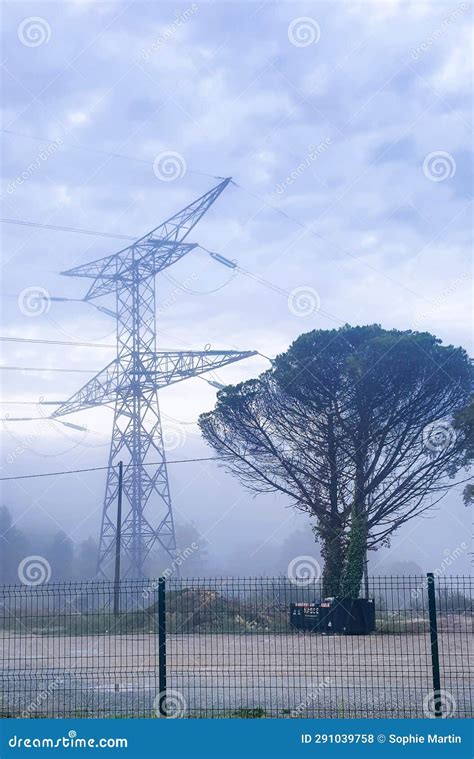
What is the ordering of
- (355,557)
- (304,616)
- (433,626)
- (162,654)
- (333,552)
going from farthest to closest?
(333,552)
(355,557)
(304,616)
(162,654)
(433,626)

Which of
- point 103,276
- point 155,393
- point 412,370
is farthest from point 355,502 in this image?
point 103,276

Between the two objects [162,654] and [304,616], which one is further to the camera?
[304,616]

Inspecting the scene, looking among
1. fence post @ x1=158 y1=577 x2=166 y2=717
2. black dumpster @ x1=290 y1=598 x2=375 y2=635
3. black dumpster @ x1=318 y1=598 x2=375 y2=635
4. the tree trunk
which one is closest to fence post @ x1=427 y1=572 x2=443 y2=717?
fence post @ x1=158 y1=577 x2=166 y2=717

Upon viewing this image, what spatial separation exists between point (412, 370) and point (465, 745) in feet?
78.6

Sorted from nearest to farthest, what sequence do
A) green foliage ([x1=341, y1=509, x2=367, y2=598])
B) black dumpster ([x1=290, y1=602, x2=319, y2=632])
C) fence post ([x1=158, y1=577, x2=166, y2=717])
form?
fence post ([x1=158, y1=577, x2=166, y2=717]), black dumpster ([x1=290, y1=602, x2=319, y2=632]), green foliage ([x1=341, y1=509, x2=367, y2=598])

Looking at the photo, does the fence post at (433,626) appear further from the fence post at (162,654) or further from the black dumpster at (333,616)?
the black dumpster at (333,616)

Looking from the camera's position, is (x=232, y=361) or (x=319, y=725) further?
(x=232, y=361)

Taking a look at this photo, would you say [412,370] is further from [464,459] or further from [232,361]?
[232,361]

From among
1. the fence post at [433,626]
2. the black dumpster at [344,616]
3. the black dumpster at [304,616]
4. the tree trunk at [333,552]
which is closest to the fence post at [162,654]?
the fence post at [433,626]

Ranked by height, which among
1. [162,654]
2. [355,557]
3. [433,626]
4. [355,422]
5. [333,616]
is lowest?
[333,616]

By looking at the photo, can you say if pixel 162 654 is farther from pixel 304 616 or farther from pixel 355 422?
pixel 355 422

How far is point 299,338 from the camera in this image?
1302 inches

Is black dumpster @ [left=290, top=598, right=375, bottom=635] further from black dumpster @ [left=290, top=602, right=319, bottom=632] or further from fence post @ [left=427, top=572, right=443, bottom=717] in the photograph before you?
fence post @ [left=427, top=572, right=443, bottom=717]

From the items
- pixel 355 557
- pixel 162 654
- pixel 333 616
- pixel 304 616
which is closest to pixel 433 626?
pixel 162 654
